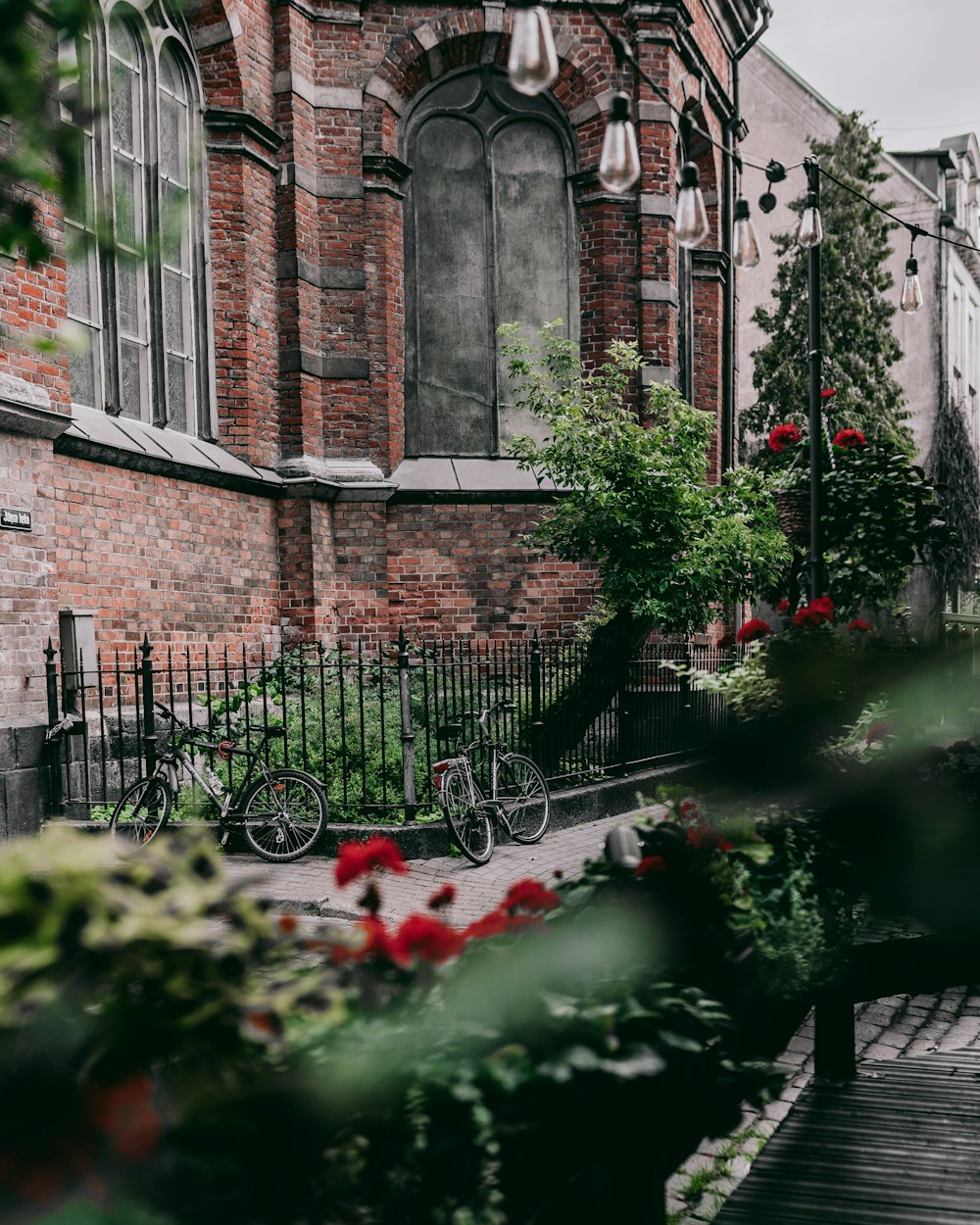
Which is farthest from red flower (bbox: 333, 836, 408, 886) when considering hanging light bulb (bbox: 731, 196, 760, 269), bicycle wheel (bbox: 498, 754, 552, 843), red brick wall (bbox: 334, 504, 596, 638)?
red brick wall (bbox: 334, 504, 596, 638)

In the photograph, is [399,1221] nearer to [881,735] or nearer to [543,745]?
[881,735]

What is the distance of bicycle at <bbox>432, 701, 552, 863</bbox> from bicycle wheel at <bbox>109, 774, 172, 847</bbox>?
80.0 inches

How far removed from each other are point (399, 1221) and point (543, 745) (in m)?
9.58

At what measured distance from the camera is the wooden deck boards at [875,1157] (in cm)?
265

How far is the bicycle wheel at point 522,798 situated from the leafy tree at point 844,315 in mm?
17102

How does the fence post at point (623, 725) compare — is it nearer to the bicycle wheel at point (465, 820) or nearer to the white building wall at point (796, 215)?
the bicycle wheel at point (465, 820)

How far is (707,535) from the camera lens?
11.4 meters

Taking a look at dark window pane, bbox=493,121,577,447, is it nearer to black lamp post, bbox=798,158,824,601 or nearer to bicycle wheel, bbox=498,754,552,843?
black lamp post, bbox=798,158,824,601

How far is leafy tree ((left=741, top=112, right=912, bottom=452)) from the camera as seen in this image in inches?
992

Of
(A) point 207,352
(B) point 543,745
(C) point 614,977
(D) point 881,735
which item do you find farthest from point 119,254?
(A) point 207,352

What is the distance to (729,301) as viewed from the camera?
18016 millimetres

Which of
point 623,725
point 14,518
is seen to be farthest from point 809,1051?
point 623,725

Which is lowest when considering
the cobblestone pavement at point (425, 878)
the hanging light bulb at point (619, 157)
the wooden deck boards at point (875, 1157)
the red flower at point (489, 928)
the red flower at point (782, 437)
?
the cobblestone pavement at point (425, 878)

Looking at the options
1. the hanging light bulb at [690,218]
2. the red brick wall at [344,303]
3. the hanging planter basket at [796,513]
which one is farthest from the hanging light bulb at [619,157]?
the red brick wall at [344,303]
